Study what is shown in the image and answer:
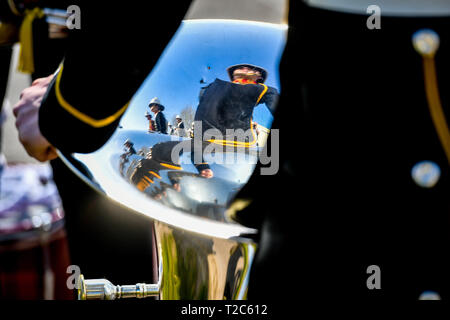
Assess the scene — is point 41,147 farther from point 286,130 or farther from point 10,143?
point 10,143

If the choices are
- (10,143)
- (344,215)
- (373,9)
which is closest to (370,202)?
(344,215)

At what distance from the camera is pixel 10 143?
3033 millimetres

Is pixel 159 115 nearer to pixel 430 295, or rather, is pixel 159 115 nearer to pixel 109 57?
pixel 109 57

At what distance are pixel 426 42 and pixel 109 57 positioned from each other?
0.35 metres

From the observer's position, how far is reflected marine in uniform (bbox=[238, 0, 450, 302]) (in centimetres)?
47

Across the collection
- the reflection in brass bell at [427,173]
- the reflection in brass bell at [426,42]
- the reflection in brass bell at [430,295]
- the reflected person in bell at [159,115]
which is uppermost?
the reflection in brass bell at [426,42]

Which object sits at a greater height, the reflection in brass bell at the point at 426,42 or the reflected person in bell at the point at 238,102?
the reflection in brass bell at the point at 426,42

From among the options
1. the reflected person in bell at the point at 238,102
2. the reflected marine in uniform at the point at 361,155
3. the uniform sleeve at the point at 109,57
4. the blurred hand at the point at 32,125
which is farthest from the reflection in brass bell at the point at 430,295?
the blurred hand at the point at 32,125

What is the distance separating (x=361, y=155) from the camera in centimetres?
48

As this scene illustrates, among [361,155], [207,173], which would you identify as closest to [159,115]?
[207,173]

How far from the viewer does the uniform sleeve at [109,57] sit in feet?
Result: 1.95

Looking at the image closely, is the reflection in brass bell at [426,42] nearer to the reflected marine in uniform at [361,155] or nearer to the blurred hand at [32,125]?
the reflected marine in uniform at [361,155]

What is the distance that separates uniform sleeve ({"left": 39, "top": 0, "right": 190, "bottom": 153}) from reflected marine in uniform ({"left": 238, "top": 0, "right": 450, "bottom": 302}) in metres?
0.17

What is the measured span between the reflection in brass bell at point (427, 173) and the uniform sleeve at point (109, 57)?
0.31 meters
